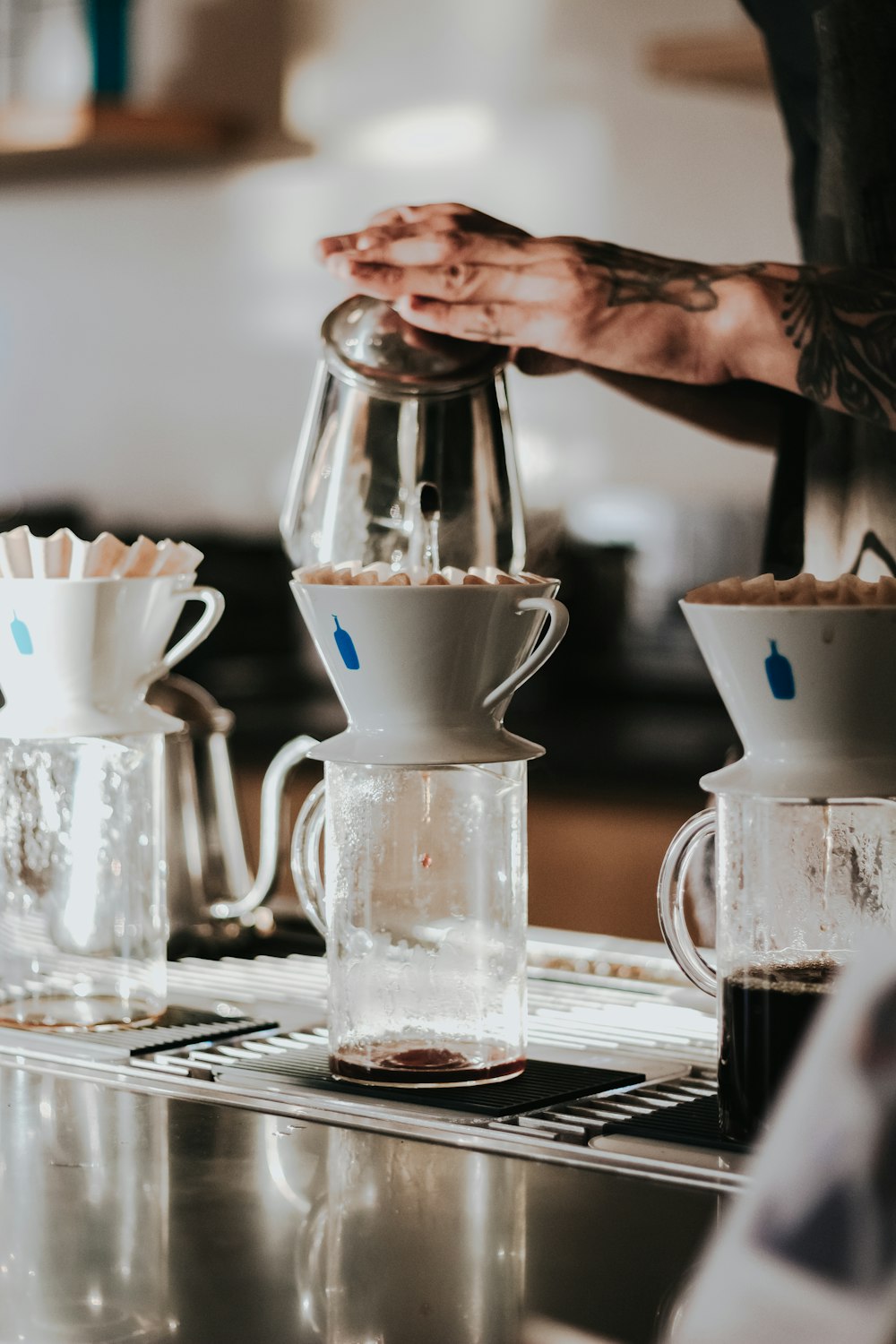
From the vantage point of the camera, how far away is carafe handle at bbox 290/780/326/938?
872 millimetres

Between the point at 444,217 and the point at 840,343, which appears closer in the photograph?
the point at 444,217

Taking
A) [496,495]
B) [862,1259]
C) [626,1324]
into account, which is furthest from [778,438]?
[862,1259]

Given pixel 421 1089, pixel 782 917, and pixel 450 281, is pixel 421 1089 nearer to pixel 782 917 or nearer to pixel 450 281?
pixel 782 917

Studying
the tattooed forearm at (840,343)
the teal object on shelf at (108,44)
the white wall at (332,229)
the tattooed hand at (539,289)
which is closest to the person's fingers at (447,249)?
the tattooed hand at (539,289)

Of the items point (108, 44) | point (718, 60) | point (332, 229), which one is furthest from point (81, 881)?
point (108, 44)

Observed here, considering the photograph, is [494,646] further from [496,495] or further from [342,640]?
[496,495]

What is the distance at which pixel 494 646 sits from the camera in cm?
78

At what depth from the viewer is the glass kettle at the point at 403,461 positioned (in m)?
1.12

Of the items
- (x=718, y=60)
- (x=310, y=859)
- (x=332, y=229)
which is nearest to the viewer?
(x=310, y=859)

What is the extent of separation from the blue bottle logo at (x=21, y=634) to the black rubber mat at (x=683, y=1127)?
14.0 inches

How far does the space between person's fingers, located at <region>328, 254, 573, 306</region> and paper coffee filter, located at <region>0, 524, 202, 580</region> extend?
278mm

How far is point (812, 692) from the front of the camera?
0.69m

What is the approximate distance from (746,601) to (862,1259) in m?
0.34

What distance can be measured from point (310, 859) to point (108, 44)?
234cm
